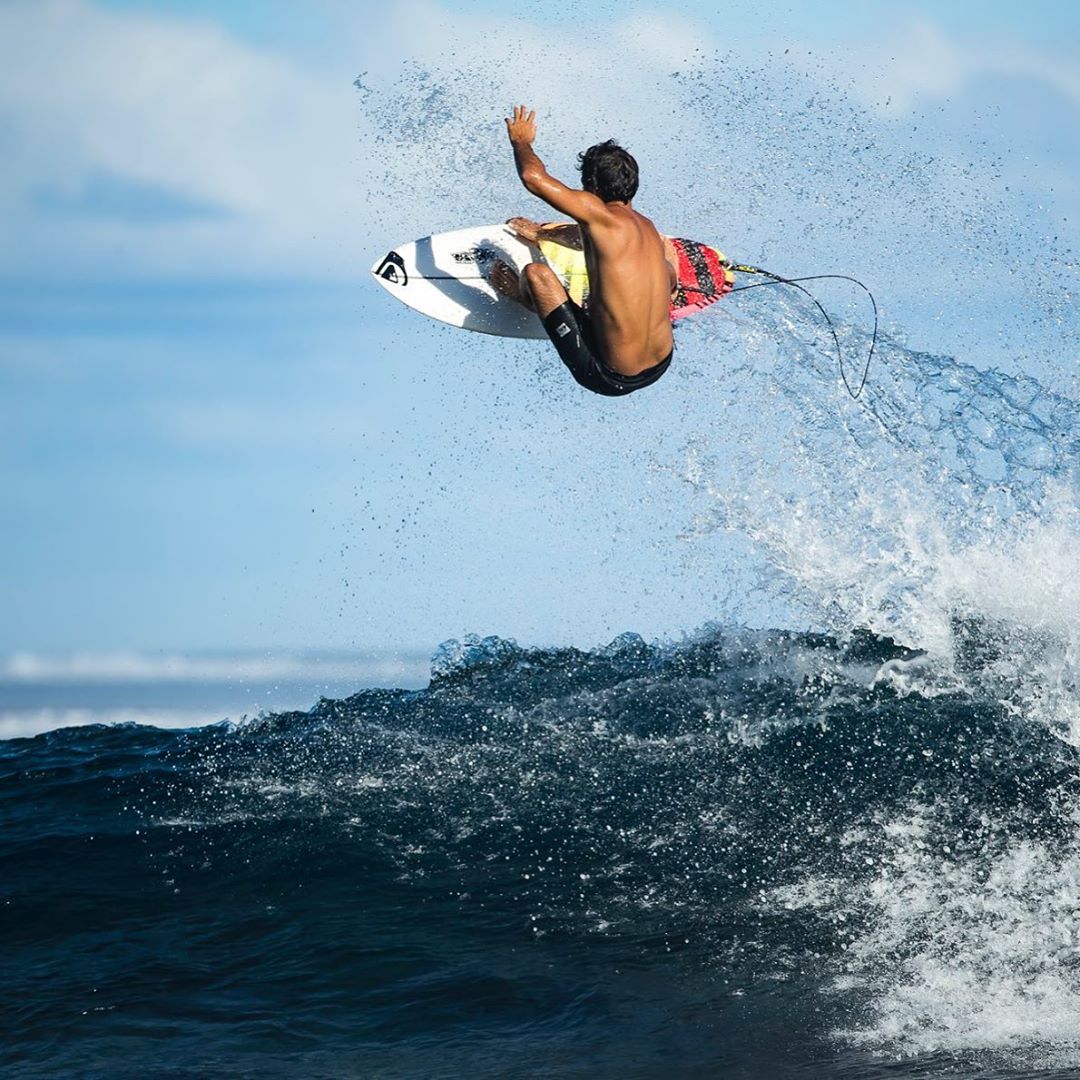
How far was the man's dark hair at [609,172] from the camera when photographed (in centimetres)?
780

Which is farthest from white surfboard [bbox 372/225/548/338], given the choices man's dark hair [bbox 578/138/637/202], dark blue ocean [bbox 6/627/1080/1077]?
dark blue ocean [bbox 6/627/1080/1077]

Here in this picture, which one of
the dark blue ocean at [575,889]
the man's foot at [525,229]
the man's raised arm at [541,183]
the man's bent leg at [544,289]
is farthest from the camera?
the man's foot at [525,229]

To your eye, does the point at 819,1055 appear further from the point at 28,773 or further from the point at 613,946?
the point at 28,773

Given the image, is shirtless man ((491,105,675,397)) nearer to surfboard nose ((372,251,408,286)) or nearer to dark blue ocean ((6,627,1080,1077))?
surfboard nose ((372,251,408,286))

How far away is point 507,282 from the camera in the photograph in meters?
9.23

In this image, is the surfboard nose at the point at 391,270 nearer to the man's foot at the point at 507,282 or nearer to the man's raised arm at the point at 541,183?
the man's foot at the point at 507,282

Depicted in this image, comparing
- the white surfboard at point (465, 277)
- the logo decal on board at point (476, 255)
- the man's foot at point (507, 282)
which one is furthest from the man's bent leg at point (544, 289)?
the logo decal on board at point (476, 255)

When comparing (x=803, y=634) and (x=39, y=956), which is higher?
(x=803, y=634)

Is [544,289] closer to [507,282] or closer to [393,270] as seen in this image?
[507,282]

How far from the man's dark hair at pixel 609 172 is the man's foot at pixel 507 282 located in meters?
1.34

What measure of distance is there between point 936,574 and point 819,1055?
6.26 metres

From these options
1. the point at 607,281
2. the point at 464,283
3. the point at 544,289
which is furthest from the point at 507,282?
the point at 607,281

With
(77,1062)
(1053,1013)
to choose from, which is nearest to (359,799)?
(77,1062)

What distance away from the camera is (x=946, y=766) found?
351 inches
